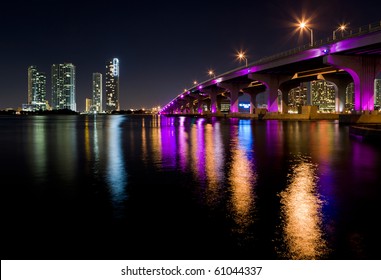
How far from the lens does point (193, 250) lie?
519cm

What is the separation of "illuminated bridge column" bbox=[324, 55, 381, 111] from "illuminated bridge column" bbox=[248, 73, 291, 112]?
27.2 metres

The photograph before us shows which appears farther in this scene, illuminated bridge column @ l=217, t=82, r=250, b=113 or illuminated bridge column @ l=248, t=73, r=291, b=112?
illuminated bridge column @ l=217, t=82, r=250, b=113

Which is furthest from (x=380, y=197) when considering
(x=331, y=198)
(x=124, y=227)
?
(x=124, y=227)

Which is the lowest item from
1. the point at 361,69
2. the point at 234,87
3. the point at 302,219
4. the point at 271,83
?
the point at 302,219

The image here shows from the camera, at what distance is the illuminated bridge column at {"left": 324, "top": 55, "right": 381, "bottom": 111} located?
48.6 metres

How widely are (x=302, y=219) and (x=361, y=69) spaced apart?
47480 millimetres

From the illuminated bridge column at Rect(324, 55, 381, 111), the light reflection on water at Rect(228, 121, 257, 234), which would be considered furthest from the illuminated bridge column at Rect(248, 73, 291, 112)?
the light reflection on water at Rect(228, 121, 257, 234)

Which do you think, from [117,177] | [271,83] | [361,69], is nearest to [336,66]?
[361,69]

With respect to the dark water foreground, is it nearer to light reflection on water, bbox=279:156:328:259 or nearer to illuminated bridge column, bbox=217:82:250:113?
light reflection on water, bbox=279:156:328:259

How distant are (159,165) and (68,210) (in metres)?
6.63

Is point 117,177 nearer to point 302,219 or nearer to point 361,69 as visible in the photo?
point 302,219

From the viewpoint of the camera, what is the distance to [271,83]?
3046 inches

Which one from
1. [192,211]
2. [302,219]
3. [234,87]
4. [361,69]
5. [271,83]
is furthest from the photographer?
[234,87]

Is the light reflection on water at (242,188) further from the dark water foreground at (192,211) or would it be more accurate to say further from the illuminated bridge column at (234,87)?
the illuminated bridge column at (234,87)
